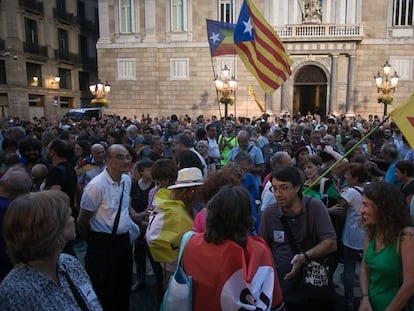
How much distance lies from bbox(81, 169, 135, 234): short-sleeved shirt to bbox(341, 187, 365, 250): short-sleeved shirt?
2.28 metres

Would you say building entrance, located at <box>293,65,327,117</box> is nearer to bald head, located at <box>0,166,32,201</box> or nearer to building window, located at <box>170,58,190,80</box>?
building window, located at <box>170,58,190,80</box>

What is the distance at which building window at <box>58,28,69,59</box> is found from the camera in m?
32.0

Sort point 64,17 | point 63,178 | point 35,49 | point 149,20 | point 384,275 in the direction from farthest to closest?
1. point 64,17
2. point 35,49
3. point 149,20
4. point 63,178
5. point 384,275

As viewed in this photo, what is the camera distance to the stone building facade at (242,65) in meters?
22.0

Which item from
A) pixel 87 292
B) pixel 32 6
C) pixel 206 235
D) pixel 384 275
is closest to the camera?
pixel 87 292

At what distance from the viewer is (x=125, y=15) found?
24.7 m

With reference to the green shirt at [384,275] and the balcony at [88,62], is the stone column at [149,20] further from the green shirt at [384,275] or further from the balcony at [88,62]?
the green shirt at [384,275]

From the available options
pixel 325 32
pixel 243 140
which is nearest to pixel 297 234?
pixel 243 140

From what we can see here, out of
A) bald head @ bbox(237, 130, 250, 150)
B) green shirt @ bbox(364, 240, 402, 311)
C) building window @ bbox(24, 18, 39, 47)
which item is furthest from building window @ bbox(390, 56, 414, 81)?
building window @ bbox(24, 18, 39, 47)

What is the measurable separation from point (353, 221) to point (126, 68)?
2343 cm

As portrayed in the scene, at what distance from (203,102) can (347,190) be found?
21.2 metres

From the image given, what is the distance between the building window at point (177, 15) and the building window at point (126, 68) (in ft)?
11.9

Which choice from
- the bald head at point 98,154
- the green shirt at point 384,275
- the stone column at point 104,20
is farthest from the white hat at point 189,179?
the stone column at point 104,20

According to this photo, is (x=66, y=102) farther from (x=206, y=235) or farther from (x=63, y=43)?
(x=206, y=235)
